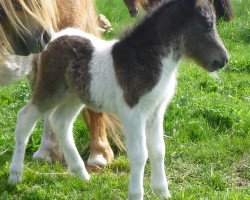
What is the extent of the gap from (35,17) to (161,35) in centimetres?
77

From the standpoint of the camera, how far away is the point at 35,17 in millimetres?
3654

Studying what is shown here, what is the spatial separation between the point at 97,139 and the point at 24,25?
5.22ft

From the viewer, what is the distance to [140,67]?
12.3ft

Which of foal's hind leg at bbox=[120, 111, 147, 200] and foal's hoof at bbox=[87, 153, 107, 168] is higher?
foal's hind leg at bbox=[120, 111, 147, 200]

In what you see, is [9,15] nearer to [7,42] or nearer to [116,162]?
[7,42]

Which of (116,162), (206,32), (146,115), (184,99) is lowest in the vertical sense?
(184,99)

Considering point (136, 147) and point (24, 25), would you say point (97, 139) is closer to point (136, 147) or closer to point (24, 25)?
point (136, 147)

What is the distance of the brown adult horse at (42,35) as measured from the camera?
3.66 meters

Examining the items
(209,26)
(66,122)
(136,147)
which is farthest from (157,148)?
(209,26)

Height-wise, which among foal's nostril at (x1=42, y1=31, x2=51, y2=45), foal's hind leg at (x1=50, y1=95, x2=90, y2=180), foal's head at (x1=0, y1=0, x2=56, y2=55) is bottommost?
foal's hind leg at (x1=50, y1=95, x2=90, y2=180)

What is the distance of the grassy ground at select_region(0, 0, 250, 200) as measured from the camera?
4.31m

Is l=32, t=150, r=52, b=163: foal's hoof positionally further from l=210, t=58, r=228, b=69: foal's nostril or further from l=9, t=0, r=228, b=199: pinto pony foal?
l=210, t=58, r=228, b=69: foal's nostril

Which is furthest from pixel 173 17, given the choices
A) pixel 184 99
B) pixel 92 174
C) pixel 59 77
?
pixel 184 99

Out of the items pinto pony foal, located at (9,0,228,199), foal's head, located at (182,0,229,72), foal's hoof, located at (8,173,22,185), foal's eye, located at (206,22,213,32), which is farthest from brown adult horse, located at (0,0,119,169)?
foal's eye, located at (206,22,213,32)
